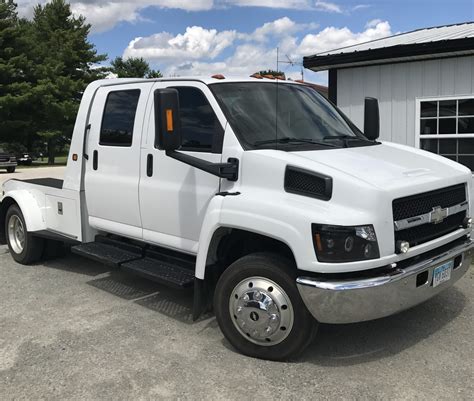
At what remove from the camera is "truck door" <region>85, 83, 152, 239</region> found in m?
5.15

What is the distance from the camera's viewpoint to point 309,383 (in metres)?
3.63

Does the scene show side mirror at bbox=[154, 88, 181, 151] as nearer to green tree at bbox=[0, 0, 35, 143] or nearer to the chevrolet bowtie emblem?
the chevrolet bowtie emblem

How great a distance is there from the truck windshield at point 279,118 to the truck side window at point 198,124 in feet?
0.45

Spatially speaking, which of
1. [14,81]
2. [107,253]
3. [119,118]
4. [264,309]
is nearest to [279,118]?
[264,309]

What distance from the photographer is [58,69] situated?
128 ft

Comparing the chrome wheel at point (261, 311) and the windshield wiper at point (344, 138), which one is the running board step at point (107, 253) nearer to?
the chrome wheel at point (261, 311)

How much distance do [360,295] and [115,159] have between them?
2930 millimetres

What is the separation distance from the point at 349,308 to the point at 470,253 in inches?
60.1

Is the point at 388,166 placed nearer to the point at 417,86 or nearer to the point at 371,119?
the point at 371,119

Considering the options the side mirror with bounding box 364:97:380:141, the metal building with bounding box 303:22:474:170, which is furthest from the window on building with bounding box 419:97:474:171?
the side mirror with bounding box 364:97:380:141

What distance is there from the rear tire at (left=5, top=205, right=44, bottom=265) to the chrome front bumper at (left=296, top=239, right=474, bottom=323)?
4238mm

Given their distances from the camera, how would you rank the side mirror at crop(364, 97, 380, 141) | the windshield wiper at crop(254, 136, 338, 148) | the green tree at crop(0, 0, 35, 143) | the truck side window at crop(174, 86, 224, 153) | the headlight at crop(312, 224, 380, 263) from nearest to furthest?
the headlight at crop(312, 224, 380, 263)
the windshield wiper at crop(254, 136, 338, 148)
the truck side window at crop(174, 86, 224, 153)
the side mirror at crop(364, 97, 380, 141)
the green tree at crop(0, 0, 35, 143)

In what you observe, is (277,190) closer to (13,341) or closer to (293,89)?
(293,89)

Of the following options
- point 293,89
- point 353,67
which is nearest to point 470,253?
point 293,89
